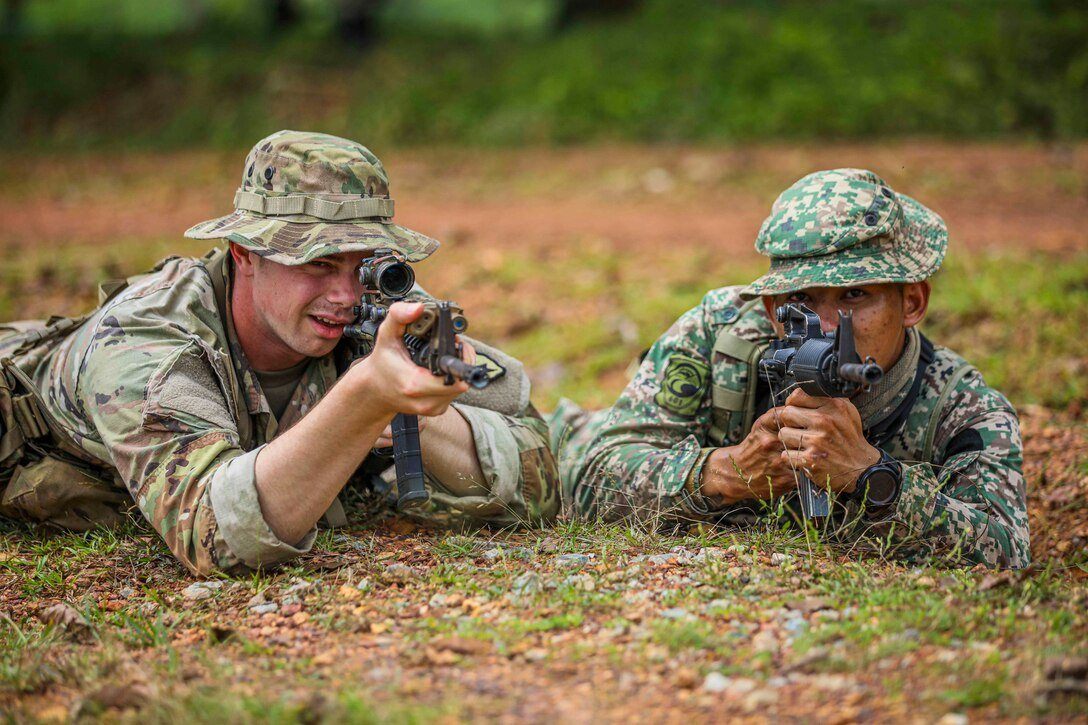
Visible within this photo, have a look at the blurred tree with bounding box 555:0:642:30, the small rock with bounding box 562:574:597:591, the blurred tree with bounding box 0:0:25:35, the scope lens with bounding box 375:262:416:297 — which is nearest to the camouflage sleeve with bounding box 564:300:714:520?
the small rock with bounding box 562:574:597:591

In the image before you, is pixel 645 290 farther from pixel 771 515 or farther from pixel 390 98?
pixel 390 98

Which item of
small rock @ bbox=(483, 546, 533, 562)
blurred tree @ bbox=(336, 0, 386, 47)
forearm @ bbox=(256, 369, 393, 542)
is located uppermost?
blurred tree @ bbox=(336, 0, 386, 47)

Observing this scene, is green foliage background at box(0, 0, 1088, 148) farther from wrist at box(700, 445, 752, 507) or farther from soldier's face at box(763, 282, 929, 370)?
wrist at box(700, 445, 752, 507)

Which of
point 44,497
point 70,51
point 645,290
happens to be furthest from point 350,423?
point 70,51

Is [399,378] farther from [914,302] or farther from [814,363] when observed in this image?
[914,302]

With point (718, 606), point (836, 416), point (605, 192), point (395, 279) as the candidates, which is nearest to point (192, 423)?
point (395, 279)

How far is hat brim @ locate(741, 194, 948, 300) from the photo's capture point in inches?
142

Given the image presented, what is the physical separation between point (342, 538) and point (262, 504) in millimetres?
639

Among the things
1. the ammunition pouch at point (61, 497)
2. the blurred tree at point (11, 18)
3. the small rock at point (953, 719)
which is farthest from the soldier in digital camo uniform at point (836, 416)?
the blurred tree at point (11, 18)

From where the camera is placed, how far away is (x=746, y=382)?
3.99 metres

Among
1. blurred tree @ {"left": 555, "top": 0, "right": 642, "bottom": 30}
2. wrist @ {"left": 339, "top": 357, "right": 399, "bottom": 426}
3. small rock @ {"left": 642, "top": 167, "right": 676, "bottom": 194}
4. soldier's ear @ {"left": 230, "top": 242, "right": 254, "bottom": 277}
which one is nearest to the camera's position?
wrist @ {"left": 339, "top": 357, "right": 399, "bottom": 426}

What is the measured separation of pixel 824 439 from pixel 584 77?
12.8 metres

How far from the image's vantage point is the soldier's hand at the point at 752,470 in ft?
12.0

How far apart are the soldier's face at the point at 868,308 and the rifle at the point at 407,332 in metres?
1.13
